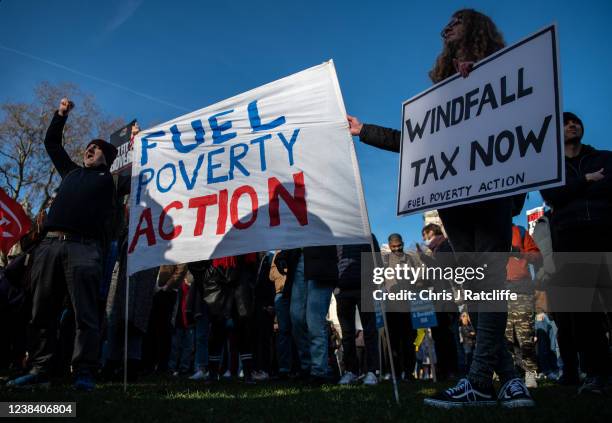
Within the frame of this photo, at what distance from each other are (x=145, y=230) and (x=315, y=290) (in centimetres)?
194

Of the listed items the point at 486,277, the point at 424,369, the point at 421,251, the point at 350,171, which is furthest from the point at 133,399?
the point at 424,369

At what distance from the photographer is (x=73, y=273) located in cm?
453

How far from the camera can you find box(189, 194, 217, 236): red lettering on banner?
4836mm

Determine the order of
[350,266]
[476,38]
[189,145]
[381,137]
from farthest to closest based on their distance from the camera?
[350,266]
[189,145]
[381,137]
[476,38]

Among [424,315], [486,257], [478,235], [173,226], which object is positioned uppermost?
[173,226]

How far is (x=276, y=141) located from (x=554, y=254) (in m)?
2.71

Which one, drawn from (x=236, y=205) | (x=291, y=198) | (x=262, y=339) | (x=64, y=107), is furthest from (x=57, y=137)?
(x=262, y=339)

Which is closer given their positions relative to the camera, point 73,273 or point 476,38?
point 476,38

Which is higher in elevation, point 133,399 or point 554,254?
point 554,254

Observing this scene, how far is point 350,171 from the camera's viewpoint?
4.00m

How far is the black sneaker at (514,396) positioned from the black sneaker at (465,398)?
69 millimetres

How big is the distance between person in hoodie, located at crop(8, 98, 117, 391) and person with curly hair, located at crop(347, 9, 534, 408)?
9.12 ft

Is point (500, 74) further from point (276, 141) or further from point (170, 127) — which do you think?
point (170, 127)

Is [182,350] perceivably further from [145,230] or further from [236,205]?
[236,205]
